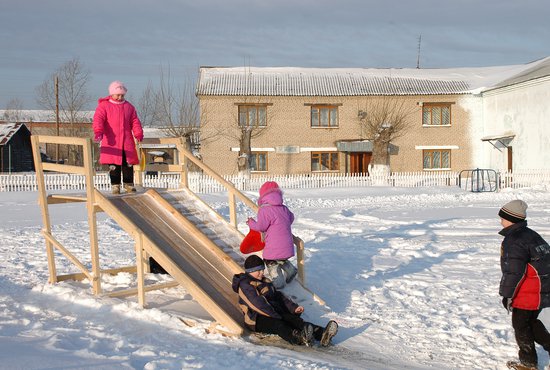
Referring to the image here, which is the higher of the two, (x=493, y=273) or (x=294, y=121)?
(x=294, y=121)

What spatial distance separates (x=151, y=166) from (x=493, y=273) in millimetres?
5408

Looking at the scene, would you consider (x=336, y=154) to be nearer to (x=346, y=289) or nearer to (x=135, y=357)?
(x=346, y=289)

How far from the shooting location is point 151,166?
9.34 m

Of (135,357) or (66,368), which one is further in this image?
(135,357)

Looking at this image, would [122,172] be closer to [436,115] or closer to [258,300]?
[258,300]

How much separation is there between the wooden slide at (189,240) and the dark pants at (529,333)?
258 centimetres

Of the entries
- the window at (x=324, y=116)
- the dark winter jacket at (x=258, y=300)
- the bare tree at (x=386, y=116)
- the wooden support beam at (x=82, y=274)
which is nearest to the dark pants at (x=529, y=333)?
the dark winter jacket at (x=258, y=300)

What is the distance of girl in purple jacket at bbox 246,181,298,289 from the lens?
23.6ft

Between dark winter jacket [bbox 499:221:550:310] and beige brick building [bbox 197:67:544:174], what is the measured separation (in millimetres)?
33580

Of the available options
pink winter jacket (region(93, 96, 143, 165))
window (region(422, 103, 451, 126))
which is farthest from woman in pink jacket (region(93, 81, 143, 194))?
window (region(422, 103, 451, 126))

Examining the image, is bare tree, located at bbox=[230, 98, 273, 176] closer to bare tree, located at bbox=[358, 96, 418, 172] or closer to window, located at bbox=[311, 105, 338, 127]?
window, located at bbox=[311, 105, 338, 127]

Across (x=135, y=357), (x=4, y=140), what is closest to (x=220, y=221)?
(x=135, y=357)

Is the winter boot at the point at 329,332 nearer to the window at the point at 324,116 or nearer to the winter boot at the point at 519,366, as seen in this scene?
the winter boot at the point at 519,366

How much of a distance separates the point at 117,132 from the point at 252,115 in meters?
31.3
